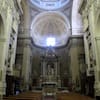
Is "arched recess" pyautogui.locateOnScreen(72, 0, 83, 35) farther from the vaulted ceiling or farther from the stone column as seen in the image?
the stone column

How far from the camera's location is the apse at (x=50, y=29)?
19.9 metres

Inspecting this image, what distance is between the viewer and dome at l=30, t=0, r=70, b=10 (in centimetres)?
1950

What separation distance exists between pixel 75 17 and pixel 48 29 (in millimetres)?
4958

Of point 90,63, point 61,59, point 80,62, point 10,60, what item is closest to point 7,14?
point 10,60

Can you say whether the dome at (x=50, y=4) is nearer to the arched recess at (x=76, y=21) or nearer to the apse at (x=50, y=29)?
the apse at (x=50, y=29)

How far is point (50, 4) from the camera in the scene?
66.1 ft

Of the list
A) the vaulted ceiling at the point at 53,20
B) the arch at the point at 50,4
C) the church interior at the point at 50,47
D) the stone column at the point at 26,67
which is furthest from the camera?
the arch at the point at 50,4

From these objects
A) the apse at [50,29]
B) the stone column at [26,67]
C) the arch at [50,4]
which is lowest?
the stone column at [26,67]

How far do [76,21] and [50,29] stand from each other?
4.88 m

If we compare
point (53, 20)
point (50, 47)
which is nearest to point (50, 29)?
point (53, 20)

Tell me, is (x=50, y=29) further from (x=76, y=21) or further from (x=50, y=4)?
(x=76, y=21)

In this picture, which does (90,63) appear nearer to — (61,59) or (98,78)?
(98,78)

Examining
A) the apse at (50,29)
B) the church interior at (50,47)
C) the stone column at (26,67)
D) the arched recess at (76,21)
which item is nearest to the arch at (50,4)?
the church interior at (50,47)

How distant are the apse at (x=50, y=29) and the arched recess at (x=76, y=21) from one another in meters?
1.26
